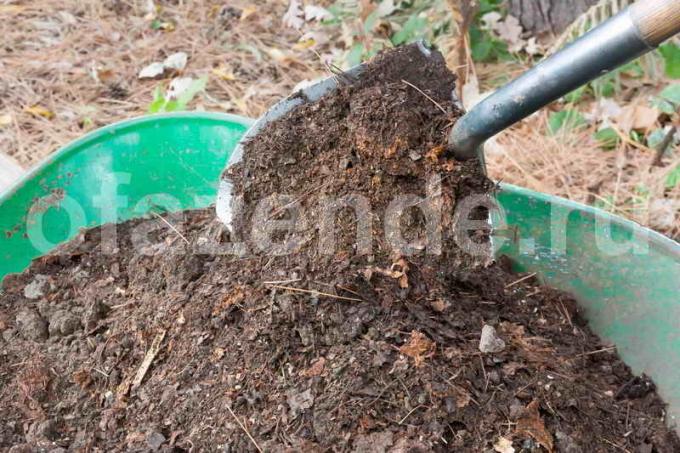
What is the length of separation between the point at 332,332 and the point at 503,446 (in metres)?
0.34

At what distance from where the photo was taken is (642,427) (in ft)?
4.27

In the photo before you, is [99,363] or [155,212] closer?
[99,363]

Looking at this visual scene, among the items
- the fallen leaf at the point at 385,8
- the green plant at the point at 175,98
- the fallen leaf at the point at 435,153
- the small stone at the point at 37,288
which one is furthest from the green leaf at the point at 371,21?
A: the small stone at the point at 37,288

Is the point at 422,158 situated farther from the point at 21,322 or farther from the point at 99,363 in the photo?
the point at 21,322

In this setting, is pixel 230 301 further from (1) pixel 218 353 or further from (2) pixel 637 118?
(2) pixel 637 118

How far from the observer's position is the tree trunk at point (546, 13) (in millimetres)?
2842

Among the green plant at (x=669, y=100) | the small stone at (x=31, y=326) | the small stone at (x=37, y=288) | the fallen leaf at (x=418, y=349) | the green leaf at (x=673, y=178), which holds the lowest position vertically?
the green leaf at (x=673, y=178)

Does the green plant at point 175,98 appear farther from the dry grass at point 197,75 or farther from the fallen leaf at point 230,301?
the fallen leaf at point 230,301

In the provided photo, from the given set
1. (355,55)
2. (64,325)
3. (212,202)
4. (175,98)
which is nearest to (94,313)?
(64,325)

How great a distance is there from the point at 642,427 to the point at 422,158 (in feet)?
2.16

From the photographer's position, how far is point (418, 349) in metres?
1.20

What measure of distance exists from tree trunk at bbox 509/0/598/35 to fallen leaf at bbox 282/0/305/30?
0.95 meters

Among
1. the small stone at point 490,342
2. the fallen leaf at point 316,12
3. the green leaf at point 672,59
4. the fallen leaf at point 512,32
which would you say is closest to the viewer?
the small stone at point 490,342

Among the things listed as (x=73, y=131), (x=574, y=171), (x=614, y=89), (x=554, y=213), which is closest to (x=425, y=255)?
(x=554, y=213)
